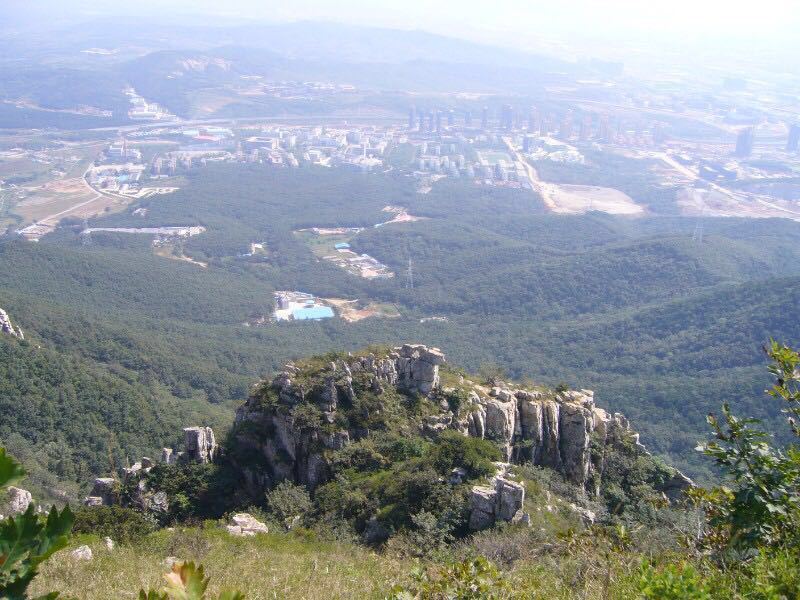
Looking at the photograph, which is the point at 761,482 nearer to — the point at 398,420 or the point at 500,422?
the point at 500,422

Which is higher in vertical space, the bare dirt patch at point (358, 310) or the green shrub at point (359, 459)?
the green shrub at point (359, 459)

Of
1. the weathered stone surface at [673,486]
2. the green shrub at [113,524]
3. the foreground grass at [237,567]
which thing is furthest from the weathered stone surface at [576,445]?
the green shrub at [113,524]

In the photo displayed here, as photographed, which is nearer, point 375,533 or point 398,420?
point 375,533

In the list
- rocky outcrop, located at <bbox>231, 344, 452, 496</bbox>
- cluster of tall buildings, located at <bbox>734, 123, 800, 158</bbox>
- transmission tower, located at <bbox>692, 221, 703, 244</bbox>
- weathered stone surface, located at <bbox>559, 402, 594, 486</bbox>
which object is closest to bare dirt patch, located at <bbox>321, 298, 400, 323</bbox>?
transmission tower, located at <bbox>692, 221, 703, 244</bbox>

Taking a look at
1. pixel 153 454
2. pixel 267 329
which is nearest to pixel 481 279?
pixel 267 329

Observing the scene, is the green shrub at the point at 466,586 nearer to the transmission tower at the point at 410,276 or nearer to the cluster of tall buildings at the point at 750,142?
the transmission tower at the point at 410,276

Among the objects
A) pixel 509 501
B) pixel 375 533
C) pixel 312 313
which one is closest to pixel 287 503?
pixel 375 533

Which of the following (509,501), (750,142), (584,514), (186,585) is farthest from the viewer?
(750,142)

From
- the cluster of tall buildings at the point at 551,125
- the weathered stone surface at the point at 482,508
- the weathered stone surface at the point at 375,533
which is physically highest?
the weathered stone surface at the point at 482,508
